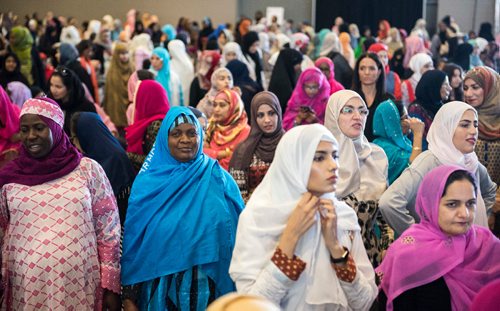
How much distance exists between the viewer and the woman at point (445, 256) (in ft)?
9.05

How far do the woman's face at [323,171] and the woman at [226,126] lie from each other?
2.64 m

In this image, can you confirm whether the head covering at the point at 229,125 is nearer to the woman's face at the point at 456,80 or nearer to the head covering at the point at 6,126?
the head covering at the point at 6,126

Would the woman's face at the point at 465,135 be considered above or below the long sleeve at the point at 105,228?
above

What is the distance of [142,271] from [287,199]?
→ 3.35ft

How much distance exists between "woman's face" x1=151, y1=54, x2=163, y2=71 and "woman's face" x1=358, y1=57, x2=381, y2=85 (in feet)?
10.8

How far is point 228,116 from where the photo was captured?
532 cm

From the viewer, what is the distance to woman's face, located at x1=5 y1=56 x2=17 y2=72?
8211mm

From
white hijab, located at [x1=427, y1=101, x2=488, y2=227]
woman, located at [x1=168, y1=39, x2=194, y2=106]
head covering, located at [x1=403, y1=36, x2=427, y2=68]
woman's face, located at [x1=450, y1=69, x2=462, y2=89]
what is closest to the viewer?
white hijab, located at [x1=427, y1=101, x2=488, y2=227]

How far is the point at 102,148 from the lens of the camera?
4484mm

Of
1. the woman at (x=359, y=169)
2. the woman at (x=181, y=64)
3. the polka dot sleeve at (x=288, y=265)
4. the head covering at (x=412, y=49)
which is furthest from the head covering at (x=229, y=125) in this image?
the head covering at (x=412, y=49)

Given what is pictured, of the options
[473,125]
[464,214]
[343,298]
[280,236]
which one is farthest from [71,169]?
[473,125]

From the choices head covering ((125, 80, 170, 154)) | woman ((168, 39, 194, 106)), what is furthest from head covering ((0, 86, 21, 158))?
woman ((168, 39, 194, 106))

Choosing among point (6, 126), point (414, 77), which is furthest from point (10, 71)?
point (414, 77)

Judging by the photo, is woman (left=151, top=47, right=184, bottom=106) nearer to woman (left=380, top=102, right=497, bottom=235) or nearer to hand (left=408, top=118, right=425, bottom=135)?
hand (left=408, top=118, right=425, bottom=135)
